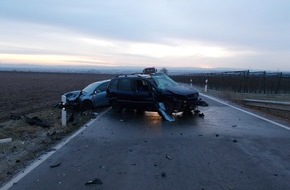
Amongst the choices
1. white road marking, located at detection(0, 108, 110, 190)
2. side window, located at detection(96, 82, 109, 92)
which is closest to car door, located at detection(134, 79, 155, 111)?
side window, located at detection(96, 82, 109, 92)

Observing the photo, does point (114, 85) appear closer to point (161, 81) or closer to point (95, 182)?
point (161, 81)

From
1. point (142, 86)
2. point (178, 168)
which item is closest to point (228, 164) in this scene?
point (178, 168)

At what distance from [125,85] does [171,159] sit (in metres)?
9.42

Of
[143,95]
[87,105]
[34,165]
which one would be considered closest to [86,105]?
[87,105]

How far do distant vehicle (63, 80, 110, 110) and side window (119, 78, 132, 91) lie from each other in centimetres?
202

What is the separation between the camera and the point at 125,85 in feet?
58.3

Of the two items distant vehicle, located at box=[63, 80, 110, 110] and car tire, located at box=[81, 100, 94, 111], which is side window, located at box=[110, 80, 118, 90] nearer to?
distant vehicle, located at box=[63, 80, 110, 110]

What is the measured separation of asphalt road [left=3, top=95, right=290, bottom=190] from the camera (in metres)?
6.83

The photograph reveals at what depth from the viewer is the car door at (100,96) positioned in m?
19.5

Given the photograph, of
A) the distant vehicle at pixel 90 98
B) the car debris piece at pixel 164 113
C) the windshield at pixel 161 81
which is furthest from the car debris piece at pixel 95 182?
A: the distant vehicle at pixel 90 98

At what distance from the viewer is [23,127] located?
1357 cm

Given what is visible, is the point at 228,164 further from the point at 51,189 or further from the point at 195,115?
the point at 195,115

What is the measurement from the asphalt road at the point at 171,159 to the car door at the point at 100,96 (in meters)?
5.58

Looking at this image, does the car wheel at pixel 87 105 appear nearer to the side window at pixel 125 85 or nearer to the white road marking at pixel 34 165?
the side window at pixel 125 85
